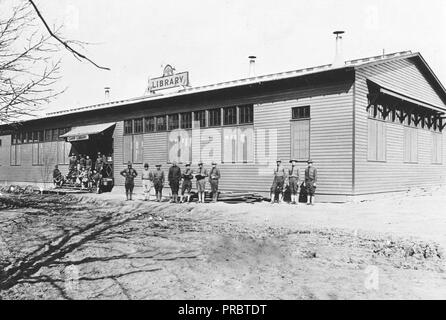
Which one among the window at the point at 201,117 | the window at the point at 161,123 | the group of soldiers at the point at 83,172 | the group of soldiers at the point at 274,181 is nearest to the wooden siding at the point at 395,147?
the group of soldiers at the point at 274,181

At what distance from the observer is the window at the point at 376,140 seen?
15.2 meters

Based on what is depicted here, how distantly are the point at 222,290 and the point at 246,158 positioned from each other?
36.9 feet

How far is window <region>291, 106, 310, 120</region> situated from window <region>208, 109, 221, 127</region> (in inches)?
137

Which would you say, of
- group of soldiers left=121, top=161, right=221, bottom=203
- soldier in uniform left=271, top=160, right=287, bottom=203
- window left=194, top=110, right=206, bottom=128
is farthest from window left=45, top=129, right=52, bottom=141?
soldier in uniform left=271, top=160, right=287, bottom=203

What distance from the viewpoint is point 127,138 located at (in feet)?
72.0

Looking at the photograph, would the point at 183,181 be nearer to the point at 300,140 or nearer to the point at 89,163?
the point at 300,140

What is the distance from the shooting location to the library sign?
2538 centimetres

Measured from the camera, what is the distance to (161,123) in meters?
20.4

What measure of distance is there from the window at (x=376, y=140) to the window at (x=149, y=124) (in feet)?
33.0

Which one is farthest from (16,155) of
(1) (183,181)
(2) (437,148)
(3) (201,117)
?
(2) (437,148)

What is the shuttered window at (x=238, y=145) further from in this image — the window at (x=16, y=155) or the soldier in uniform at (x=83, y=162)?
the window at (x=16, y=155)

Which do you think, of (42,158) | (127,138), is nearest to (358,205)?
(127,138)

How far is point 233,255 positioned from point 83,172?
1697cm
